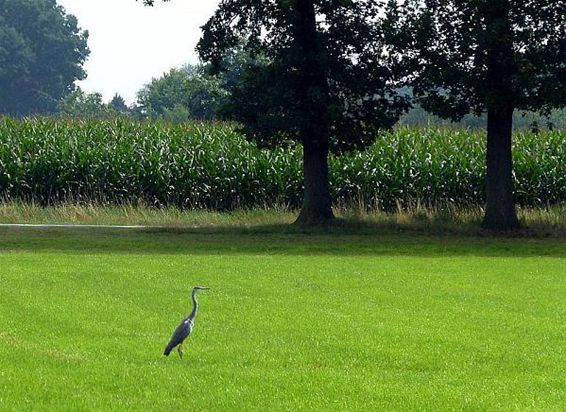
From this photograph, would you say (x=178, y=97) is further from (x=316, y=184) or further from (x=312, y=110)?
(x=312, y=110)

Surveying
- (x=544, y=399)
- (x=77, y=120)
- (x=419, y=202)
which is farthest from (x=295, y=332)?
(x=77, y=120)

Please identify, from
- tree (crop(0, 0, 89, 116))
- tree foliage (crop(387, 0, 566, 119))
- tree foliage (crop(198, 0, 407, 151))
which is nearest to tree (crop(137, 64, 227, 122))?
tree (crop(0, 0, 89, 116))

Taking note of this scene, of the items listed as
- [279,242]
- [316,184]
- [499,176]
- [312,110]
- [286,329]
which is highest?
[312,110]

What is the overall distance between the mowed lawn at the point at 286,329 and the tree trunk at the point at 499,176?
5595mm

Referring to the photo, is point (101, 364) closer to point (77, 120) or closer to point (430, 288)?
point (430, 288)

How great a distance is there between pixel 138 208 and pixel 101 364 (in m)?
30.7

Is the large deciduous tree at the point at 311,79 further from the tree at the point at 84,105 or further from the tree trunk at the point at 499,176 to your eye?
the tree at the point at 84,105

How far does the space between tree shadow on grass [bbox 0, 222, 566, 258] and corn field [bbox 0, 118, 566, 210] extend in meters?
7.19

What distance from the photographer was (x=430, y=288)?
2388cm

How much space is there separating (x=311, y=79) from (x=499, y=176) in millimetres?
6327

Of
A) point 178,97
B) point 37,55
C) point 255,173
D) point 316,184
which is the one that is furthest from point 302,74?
point 37,55

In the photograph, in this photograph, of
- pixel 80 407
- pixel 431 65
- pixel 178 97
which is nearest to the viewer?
pixel 80 407

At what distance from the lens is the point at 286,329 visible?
58.4ft

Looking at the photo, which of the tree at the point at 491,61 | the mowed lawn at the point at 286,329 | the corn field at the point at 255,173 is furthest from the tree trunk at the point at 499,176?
the corn field at the point at 255,173
